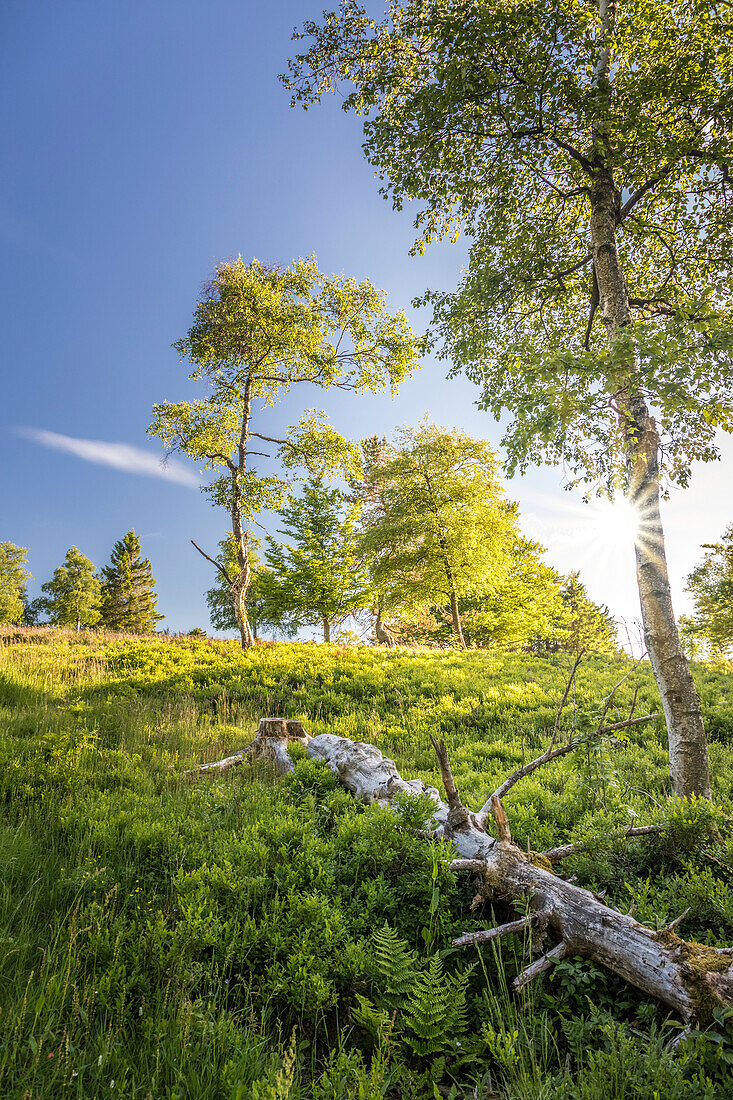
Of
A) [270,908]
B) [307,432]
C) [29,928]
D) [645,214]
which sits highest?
[307,432]

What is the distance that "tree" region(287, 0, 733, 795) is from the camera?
4.95 m

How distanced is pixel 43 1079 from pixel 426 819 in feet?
9.52

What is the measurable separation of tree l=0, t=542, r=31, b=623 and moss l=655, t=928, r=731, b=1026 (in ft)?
208

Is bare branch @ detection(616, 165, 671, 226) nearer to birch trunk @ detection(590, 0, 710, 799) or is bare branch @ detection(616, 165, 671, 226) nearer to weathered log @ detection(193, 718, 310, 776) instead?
birch trunk @ detection(590, 0, 710, 799)

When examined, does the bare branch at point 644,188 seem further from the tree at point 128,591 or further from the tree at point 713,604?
the tree at point 128,591

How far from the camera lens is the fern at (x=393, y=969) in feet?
8.61

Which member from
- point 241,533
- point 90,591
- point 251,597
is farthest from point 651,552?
point 90,591

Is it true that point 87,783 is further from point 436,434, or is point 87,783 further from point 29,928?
point 436,434

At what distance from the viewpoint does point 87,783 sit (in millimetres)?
5281

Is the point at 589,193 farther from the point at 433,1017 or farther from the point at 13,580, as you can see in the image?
the point at 13,580

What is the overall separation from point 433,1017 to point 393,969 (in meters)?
0.36

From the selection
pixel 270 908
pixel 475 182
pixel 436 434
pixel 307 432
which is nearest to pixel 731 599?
pixel 436 434

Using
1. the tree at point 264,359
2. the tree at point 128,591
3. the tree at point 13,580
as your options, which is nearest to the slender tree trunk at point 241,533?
the tree at point 264,359

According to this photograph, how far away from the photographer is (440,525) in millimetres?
21359
